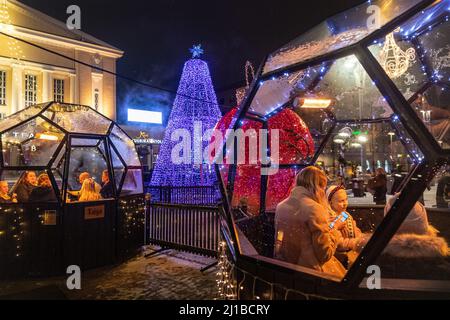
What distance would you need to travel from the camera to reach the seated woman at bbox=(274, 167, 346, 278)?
287 centimetres

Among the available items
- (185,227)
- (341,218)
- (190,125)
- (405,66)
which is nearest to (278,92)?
(341,218)

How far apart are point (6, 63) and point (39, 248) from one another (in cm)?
2591

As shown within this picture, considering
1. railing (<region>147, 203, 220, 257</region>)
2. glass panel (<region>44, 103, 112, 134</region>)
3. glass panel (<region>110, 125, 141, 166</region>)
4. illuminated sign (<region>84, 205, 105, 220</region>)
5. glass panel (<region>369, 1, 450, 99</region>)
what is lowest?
railing (<region>147, 203, 220, 257</region>)

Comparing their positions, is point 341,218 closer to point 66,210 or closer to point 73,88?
point 66,210

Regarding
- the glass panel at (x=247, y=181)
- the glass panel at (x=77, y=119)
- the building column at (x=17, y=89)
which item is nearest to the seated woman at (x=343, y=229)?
the glass panel at (x=247, y=181)

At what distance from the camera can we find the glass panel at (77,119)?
24.3 ft

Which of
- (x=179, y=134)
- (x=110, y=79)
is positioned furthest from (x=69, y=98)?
(x=179, y=134)

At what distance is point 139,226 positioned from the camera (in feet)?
25.5

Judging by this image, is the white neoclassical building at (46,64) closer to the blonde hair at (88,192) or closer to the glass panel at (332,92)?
the blonde hair at (88,192)

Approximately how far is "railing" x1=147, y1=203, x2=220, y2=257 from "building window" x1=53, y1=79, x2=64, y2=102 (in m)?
25.4

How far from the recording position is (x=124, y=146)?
8.48m

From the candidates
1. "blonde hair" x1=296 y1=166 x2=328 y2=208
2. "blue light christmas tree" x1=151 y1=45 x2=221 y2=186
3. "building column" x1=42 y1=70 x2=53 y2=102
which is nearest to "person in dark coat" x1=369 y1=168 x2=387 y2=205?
"blue light christmas tree" x1=151 y1=45 x2=221 y2=186

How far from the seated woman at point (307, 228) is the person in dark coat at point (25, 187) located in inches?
208

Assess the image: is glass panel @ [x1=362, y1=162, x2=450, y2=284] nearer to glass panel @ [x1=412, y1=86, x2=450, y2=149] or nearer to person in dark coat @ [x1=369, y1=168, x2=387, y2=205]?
glass panel @ [x1=412, y1=86, x2=450, y2=149]
